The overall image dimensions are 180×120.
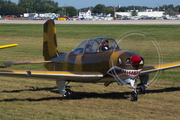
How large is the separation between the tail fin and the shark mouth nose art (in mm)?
4004

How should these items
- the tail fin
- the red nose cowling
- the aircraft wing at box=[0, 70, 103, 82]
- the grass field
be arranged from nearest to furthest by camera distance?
the grass field < the red nose cowling < the aircraft wing at box=[0, 70, 103, 82] < the tail fin

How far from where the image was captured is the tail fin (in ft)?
43.9

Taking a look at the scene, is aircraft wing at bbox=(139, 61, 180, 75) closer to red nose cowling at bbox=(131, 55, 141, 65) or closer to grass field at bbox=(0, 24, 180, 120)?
grass field at bbox=(0, 24, 180, 120)

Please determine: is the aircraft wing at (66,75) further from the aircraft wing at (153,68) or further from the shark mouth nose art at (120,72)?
the aircraft wing at (153,68)

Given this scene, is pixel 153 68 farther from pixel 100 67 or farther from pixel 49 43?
pixel 49 43

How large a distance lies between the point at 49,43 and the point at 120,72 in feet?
15.8

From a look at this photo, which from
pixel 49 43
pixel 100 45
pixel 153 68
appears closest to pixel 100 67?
pixel 100 45

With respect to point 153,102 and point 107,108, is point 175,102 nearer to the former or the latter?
point 153,102

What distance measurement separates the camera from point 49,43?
44.2 feet

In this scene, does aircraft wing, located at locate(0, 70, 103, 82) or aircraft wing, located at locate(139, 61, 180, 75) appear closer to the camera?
aircraft wing, located at locate(0, 70, 103, 82)

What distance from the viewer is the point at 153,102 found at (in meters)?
10.5

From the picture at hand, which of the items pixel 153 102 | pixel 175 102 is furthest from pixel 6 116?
pixel 175 102

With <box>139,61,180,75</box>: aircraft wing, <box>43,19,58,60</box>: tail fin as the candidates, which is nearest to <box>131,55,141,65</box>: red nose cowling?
<box>139,61,180,75</box>: aircraft wing

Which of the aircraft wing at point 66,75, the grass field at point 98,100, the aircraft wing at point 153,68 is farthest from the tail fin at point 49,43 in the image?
the aircraft wing at point 153,68
